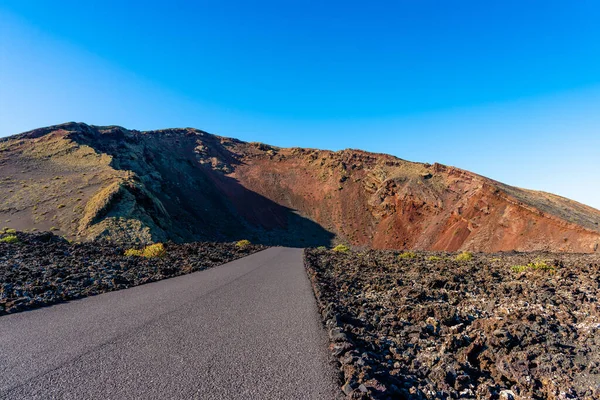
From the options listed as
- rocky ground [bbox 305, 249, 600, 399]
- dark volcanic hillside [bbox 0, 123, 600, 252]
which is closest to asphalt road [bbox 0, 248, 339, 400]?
rocky ground [bbox 305, 249, 600, 399]

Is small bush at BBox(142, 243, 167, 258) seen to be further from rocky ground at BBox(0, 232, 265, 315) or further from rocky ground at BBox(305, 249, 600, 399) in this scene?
rocky ground at BBox(305, 249, 600, 399)

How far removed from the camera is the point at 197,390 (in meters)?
3.17

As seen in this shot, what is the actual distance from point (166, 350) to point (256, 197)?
6550 cm

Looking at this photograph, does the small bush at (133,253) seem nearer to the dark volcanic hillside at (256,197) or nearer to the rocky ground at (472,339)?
the dark volcanic hillside at (256,197)

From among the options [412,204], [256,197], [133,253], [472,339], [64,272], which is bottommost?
[133,253]

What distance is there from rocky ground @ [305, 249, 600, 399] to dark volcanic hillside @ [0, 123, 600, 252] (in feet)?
82.8

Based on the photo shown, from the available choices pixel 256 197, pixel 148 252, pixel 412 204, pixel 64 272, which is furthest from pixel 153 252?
pixel 256 197

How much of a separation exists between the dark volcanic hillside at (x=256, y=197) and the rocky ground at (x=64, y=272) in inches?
470

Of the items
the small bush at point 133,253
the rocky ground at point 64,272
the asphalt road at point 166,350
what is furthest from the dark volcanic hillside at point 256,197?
the asphalt road at point 166,350

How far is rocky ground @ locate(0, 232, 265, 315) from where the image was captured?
287 inches

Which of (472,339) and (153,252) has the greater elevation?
(472,339)

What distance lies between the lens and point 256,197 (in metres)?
69.1

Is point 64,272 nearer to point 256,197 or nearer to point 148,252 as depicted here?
point 148,252

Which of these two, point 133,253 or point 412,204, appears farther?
point 412,204
